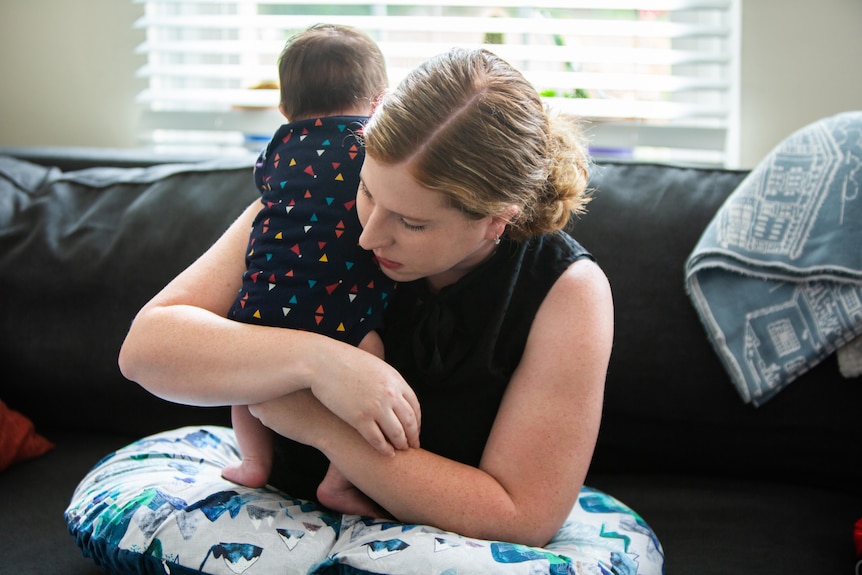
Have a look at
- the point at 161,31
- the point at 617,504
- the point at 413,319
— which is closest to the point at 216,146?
the point at 161,31

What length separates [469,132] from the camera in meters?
0.99

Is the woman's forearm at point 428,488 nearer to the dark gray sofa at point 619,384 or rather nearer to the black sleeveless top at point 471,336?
the black sleeveless top at point 471,336

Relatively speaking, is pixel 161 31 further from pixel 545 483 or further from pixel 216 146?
pixel 545 483

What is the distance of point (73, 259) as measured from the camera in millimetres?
1766

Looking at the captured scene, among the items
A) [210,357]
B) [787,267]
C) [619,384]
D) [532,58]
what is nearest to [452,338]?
[210,357]

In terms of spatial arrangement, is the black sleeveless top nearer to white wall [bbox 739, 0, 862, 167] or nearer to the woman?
the woman

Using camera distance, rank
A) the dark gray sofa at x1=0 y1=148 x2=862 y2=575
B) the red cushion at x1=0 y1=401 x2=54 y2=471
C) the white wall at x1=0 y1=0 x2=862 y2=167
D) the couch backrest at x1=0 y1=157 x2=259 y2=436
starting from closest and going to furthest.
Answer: the dark gray sofa at x1=0 y1=148 x2=862 y2=575, the red cushion at x1=0 y1=401 x2=54 y2=471, the couch backrest at x1=0 y1=157 x2=259 y2=436, the white wall at x1=0 y1=0 x2=862 y2=167

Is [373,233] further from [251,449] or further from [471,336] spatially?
[251,449]

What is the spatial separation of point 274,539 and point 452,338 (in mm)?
379

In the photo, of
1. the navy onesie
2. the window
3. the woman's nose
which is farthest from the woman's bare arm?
the window

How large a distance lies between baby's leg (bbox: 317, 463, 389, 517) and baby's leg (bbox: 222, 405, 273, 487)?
0.12 metres

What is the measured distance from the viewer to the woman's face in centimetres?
100

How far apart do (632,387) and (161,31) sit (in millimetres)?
1819

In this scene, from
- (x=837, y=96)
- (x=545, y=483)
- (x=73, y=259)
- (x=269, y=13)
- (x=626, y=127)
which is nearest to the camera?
(x=545, y=483)
